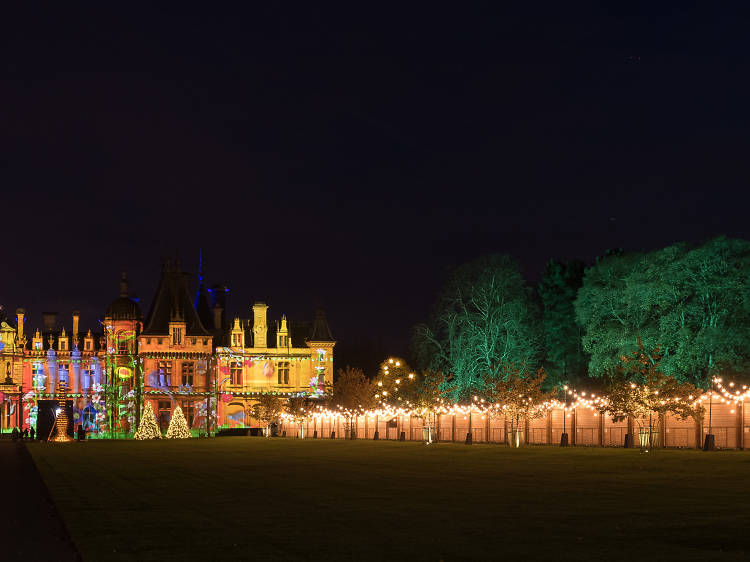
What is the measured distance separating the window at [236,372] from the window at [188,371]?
497 cm

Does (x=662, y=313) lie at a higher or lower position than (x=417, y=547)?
higher

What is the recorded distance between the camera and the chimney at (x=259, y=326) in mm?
120750

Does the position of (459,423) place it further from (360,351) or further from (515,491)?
(360,351)

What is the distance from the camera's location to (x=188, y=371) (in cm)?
11519

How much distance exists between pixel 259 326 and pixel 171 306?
10.5m

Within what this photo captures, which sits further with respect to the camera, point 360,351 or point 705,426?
point 360,351

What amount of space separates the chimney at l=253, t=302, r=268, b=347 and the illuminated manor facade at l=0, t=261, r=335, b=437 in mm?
115

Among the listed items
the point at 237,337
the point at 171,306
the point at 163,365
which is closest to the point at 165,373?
the point at 163,365

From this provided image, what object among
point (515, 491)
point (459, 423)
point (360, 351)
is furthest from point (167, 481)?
point (360, 351)

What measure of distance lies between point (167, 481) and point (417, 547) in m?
18.3

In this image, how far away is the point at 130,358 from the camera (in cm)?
11644

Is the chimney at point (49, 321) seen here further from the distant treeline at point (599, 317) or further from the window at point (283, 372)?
the distant treeline at point (599, 317)

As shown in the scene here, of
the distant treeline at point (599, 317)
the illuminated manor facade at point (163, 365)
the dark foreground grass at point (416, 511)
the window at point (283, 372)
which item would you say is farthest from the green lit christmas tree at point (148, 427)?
the dark foreground grass at point (416, 511)

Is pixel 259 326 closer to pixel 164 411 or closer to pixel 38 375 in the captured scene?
pixel 164 411
